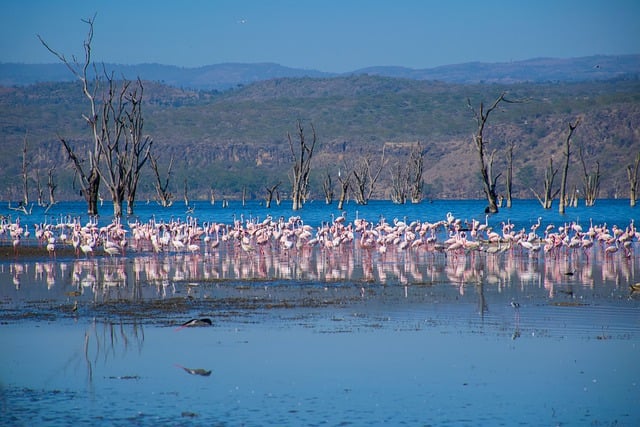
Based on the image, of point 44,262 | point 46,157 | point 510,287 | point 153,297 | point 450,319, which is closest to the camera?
point 450,319

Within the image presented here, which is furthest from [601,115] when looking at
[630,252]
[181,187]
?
[630,252]

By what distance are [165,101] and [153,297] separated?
179171mm

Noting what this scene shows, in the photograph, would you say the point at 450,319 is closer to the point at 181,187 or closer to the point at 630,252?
the point at 630,252

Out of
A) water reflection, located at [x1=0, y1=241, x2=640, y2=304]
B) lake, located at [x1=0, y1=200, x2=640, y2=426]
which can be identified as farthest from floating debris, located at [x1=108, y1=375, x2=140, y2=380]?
water reflection, located at [x1=0, y1=241, x2=640, y2=304]

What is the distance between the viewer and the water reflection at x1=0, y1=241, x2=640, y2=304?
1830 cm

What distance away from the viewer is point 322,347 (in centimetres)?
1227

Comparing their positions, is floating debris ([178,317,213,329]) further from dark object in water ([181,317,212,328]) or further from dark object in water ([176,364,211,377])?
dark object in water ([176,364,211,377])

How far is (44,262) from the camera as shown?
24875mm

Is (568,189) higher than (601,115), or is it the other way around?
(601,115)

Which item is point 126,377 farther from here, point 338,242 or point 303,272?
point 338,242

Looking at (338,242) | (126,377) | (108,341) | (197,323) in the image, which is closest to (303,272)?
(338,242)

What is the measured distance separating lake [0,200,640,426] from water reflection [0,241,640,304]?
0.33 feet

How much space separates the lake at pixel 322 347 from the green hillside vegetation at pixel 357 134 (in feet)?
272

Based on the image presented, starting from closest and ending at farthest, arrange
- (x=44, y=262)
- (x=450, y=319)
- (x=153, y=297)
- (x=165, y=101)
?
(x=450, y=319) → (x=153, y=297) → (x=44, y=262) → (x=165, y=101)
